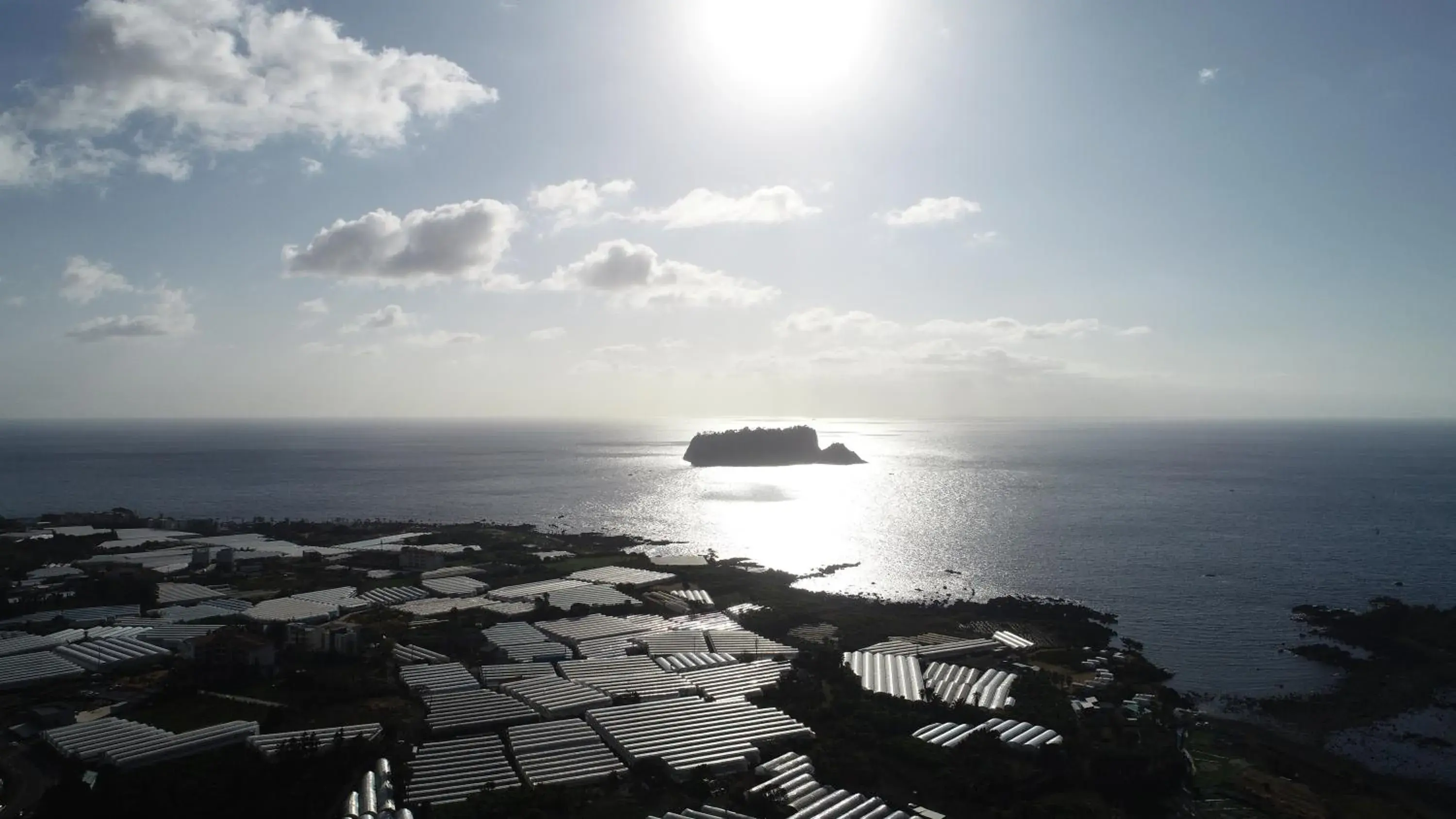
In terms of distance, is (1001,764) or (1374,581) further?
(1374,581)

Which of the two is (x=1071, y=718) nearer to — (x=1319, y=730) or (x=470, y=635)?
(x=1319, y=730)

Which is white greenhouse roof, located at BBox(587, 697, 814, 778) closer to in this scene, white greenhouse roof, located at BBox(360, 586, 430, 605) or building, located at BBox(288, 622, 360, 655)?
building, located at BBox(288, 622, 360, 655)

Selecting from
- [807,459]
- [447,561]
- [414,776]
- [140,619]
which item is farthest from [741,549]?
[807,459]

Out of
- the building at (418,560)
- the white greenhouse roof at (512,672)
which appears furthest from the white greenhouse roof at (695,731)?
the building at (418,560)

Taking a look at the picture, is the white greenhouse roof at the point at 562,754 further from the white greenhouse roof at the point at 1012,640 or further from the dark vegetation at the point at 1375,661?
the dark vegetation at the point at 1375,661

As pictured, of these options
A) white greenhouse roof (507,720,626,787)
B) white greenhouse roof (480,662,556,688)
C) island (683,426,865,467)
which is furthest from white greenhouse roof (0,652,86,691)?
island (683,426,865,467)

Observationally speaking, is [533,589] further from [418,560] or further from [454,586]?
[418,560]
